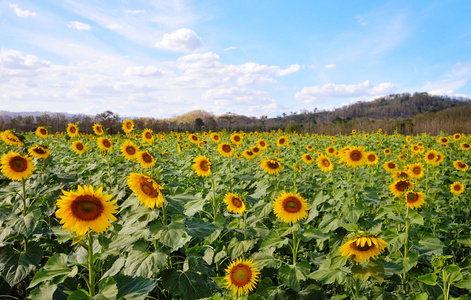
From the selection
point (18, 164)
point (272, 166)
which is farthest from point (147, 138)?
point (272, 166)

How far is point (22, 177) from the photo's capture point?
9.30ft

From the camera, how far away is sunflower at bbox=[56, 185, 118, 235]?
1614 millimetres

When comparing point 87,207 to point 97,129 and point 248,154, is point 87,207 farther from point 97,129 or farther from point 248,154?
point 97,129

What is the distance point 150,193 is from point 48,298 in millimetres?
836

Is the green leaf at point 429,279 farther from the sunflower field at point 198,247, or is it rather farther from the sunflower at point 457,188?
Result: the sunflower at point 457,188

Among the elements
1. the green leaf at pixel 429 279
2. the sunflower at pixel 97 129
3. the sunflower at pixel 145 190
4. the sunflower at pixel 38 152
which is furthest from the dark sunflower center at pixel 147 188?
the sunflower at pixel 97 129

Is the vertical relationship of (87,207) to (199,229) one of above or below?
above

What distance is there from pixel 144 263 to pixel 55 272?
499 millimetres

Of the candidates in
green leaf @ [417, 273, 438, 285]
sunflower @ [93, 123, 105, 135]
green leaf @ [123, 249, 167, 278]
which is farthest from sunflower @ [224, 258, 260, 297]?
sunflower @ [93, 123, 105, 135]

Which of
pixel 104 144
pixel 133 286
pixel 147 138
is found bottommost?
pixel 133 286

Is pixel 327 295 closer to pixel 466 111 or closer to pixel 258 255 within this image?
pixel 258 255

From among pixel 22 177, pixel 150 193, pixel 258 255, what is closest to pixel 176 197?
pixel 150 193

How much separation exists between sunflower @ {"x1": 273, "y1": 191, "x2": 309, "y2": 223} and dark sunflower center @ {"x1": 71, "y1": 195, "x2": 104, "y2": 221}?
4.65 ft

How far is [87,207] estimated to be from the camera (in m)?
1.64
